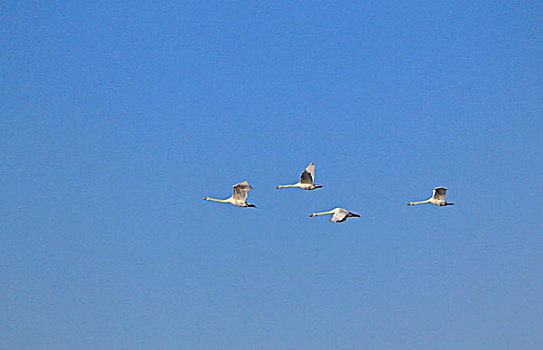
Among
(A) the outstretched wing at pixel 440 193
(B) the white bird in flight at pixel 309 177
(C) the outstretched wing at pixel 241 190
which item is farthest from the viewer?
(A) the outstretched wing at pixel 440 193

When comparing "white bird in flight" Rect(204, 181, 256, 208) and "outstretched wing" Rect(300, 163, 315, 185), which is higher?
"outstretched wing" Rect(300, 163, 315, 185)

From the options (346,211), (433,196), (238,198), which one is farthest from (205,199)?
(433,196)

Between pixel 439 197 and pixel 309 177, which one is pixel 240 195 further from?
pixel 439 197

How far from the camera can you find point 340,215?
6556 centimetres

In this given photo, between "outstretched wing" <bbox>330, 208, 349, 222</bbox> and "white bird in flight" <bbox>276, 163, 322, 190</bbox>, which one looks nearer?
"outstretched wing" <bbox>330, 208, 349, 222</bbox>

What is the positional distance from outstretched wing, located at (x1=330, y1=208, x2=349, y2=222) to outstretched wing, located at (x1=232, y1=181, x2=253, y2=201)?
710 centimetres

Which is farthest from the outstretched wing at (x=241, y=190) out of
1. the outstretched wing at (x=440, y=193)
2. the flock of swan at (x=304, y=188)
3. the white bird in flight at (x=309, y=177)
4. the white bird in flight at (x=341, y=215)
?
the outstretched wing at (x=440, y=193)

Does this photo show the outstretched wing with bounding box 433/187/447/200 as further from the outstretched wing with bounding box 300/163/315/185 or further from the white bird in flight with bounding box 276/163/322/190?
the outstretched wing with bounding box 300/163/315/185

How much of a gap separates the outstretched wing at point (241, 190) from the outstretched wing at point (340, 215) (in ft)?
23.3

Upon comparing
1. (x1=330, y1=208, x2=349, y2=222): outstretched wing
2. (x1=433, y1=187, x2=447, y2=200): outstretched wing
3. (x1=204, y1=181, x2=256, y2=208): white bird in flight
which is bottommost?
(x1=330, y1=208, x2=349, y2=222): outstretched wing

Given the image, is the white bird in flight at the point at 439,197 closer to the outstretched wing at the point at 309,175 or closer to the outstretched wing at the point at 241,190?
the outstretched wing at the point at 309,175

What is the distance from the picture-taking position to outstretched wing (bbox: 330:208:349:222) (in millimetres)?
64812

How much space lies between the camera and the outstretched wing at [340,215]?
2552 inches

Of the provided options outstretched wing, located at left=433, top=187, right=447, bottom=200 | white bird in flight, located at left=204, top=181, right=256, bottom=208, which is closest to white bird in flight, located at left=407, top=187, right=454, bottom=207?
outstretched wing, located at left=433, top=187, right=447, bottom=200
